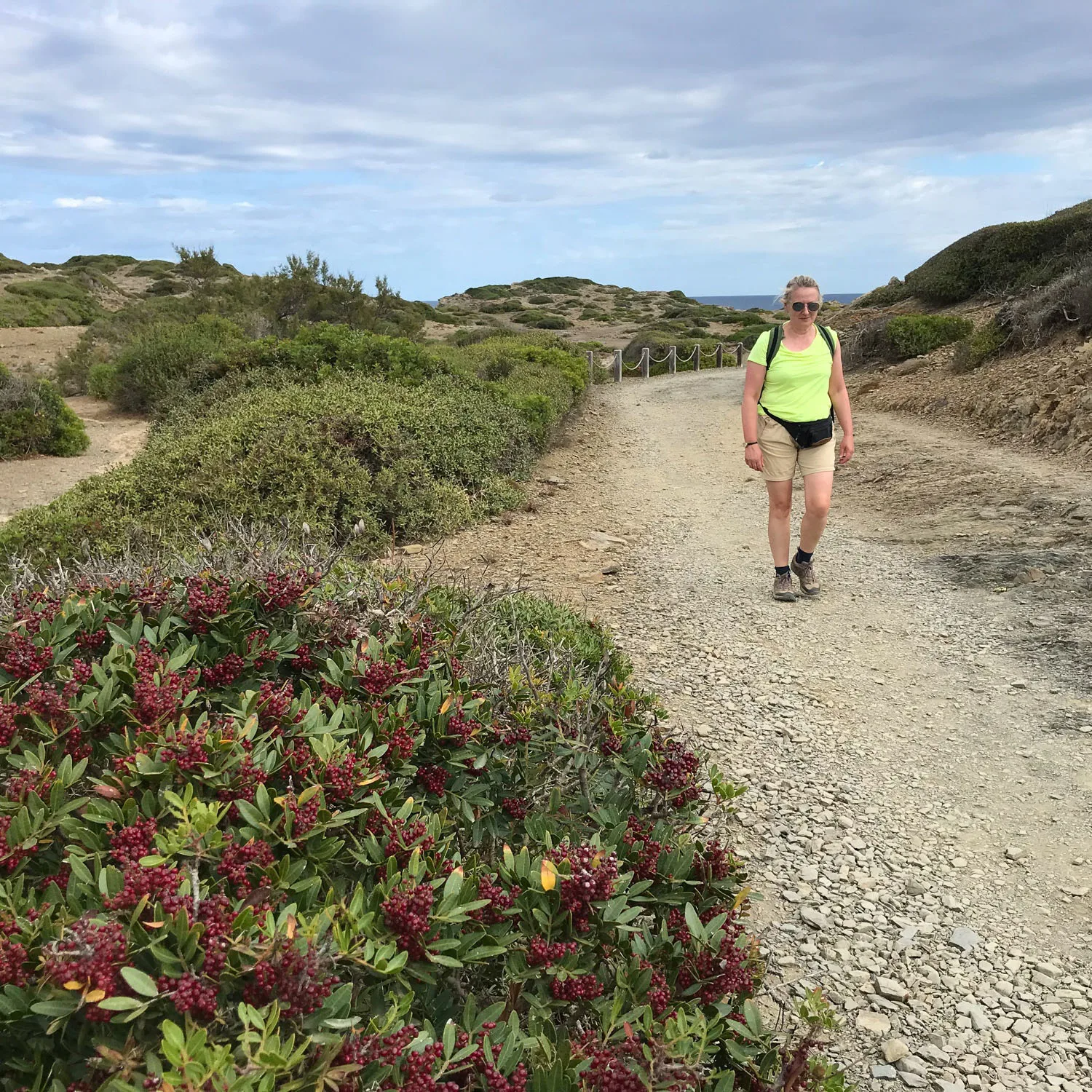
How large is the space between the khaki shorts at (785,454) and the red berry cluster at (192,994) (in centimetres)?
454

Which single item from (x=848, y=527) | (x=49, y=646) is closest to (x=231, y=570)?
(x=49, y=646)

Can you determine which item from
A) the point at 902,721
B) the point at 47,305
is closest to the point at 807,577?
the point at 902,721

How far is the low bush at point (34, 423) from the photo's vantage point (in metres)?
12.2

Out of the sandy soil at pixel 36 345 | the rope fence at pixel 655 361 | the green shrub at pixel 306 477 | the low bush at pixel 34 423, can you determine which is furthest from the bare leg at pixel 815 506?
the sandy soil at pixel 36 345

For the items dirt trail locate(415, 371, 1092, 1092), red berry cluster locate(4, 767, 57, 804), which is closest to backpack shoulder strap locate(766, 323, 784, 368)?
dirt trail locate(415, 371, 1092, 1092)

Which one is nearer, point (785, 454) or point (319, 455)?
point (785, 454)

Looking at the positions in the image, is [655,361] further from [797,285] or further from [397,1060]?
[397,1060]

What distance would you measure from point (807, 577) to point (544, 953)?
4265mm

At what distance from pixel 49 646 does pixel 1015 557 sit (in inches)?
223

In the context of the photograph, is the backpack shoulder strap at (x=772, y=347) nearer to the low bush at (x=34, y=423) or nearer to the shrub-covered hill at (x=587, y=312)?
the low bush at (x=34, y=423)

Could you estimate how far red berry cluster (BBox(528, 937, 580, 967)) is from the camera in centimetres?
166

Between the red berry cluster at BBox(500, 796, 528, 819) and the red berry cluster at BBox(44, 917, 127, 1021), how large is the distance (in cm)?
108

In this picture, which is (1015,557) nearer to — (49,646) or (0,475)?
(49,646)

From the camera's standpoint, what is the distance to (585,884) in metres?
1.71
